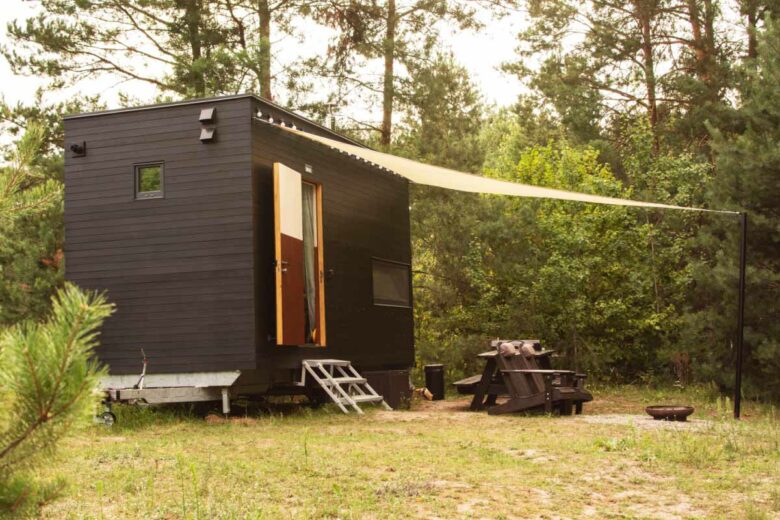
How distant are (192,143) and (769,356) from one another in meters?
6.30

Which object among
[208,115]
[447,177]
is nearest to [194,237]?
[208,115]

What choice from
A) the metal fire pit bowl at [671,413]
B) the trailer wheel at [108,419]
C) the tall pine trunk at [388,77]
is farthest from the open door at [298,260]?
the tall pine trunk at [388,77]

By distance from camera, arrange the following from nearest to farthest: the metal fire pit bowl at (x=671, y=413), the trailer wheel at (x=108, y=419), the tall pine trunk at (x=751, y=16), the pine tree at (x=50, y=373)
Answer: the pine tree at (x=50, y=373) < the metal fire pit bowl at (x=671, y=413) < the trailer wheel at (x=108, y=419) < the tall pine trunk at (x=751, y=16)

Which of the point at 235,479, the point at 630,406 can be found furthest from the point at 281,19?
the point at 235,479

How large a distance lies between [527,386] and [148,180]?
4570mm

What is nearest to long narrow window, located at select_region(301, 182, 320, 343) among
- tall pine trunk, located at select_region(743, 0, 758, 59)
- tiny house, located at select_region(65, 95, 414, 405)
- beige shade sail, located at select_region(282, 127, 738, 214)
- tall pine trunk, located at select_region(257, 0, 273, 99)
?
tiny house, located at select_region(65, 95, 414, 405)

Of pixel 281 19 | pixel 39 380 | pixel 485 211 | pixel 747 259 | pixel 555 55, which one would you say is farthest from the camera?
pixel 555 55

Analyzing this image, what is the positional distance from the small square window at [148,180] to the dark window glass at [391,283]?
11.2ft

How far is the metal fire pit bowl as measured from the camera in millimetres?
7715

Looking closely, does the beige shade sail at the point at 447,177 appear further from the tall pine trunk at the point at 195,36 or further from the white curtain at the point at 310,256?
the tall pine trunk at the point at 195,36

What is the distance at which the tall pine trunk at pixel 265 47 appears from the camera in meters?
A: 14.0

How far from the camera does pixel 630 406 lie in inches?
396

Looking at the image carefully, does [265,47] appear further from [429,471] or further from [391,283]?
[429,471]

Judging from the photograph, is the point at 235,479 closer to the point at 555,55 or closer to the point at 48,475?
the point at 48,475
